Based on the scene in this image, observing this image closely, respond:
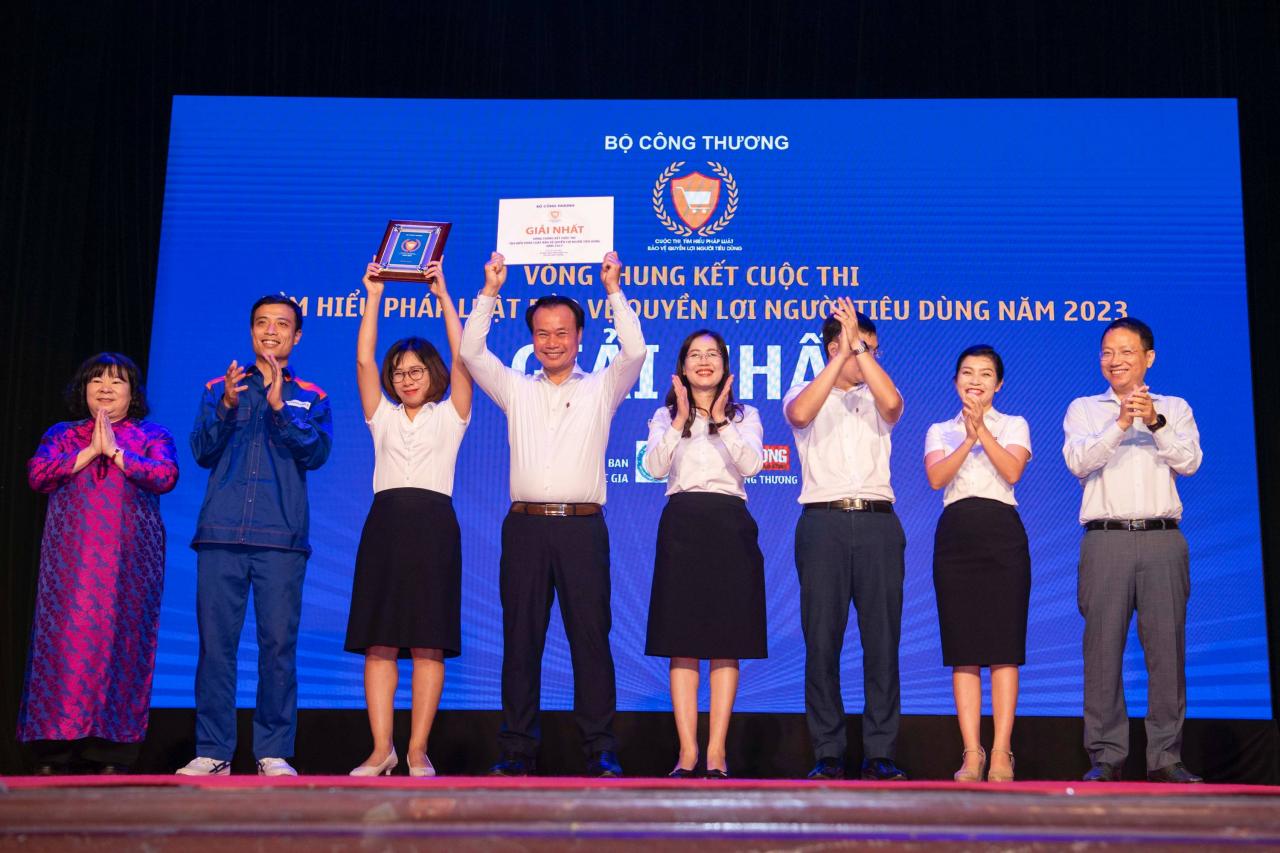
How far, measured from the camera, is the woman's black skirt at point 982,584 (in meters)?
3.67

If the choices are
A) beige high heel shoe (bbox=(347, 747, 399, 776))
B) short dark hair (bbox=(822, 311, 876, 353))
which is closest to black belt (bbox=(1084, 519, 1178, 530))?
short dark hair (bbox=(822, 311, 876, 353))

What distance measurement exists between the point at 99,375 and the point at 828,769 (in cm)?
273

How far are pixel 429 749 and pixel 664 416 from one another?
174 centimetres

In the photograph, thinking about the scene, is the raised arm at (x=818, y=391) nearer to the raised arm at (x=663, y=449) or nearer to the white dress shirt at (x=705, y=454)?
the white dress shirt at (x=705, y=454)

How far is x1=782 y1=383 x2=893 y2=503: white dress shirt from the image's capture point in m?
3.79

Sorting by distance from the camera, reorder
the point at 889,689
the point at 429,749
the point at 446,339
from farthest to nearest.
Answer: the point at 446,339 → the point at 429,749 → the point at 889,689

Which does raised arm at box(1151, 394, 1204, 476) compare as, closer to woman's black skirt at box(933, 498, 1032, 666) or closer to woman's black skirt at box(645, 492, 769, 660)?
woman's black skirt at box(933, 498, 1032, 666)

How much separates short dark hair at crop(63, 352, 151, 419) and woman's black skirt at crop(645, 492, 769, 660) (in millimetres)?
1879

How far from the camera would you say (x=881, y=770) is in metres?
3.52

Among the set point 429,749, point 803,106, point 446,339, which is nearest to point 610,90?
point 803,106

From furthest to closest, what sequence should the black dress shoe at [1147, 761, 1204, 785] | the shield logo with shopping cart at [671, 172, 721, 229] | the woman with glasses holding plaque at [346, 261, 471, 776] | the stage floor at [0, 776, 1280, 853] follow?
the shield logo with shopping cart at [671, 172, 721, 229]
the woman with glasses holding plaque at [346, 261, 471, 776]
the black dress shoe at [1147, 761, 1204, 785]
the stage floor at [0, 776, 1280, 853]

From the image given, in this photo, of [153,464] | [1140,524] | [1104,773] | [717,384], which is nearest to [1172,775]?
[1104,773]

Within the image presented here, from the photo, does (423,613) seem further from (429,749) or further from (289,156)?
(289,156)

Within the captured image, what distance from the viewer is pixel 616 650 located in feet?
15.2
